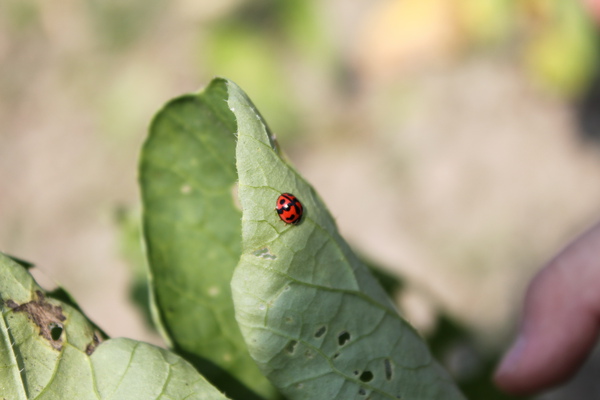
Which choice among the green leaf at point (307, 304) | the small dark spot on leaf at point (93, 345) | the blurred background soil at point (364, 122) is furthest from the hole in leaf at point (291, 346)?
the blurred background soil at point (364, 122)

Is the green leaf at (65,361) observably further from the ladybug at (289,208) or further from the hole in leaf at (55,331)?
the ladybug at (289,208)

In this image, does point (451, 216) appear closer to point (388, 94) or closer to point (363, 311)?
point (388, 94)

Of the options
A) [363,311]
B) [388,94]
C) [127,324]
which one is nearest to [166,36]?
[388,94]

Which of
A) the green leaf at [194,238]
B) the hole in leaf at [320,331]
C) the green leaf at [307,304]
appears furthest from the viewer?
the green leaf at [194,238]

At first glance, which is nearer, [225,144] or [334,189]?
[225,144]

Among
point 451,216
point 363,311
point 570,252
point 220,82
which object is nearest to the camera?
point 220,82

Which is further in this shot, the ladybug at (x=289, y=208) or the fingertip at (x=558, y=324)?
the fingertip at (x=558, y=324)

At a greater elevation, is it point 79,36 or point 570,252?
point 79,36

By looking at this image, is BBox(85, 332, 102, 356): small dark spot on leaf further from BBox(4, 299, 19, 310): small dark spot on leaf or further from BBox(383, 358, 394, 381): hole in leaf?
BBox(383, 358, 394, 381): hole in leaf
